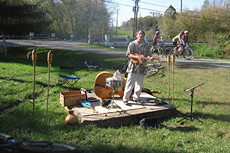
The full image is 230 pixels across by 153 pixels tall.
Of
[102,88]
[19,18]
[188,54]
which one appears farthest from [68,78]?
[19,18]

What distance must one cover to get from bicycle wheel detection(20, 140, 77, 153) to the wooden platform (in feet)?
3.92

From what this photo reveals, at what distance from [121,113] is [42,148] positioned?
226 cm

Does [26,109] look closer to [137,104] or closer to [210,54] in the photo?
[137,104]

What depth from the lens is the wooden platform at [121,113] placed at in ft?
15.7

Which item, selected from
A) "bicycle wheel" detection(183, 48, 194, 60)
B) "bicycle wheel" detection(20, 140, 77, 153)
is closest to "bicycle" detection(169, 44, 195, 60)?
"bicycle wheel" detection(183, 48, 194, 60)

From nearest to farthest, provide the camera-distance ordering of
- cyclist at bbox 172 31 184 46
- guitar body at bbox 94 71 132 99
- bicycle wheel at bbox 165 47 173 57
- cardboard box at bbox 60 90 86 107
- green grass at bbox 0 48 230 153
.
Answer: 1. green grass at bbox 0 48 230 153
2. cardboard box at bbox 60 90 86 107
3. guitar body at bbox 94 71 132 99
4. cyclist at bbox 172 31 184 46
5. bicycle wheel at bbox 165 47 173 57

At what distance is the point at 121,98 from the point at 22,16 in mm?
17971

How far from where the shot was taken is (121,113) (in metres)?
5.13

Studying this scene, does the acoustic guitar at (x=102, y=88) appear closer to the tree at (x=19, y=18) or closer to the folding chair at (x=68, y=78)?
the folding chair at (x=68, y=78)

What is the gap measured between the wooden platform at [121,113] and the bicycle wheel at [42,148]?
119 cm

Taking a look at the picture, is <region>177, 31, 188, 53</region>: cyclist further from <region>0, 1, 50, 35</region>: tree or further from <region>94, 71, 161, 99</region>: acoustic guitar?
<region>0, 1, 50, 35</region>: tree

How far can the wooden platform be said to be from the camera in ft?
15.7

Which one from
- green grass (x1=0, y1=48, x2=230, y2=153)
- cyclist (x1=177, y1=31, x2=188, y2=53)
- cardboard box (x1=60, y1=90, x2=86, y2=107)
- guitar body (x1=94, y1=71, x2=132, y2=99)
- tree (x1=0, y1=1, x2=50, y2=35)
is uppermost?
tree (x1=0, y1=1, x2=50, y2=35)

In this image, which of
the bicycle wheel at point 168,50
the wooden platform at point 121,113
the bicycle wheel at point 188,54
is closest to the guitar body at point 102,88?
the wooden platform at point 121,113
